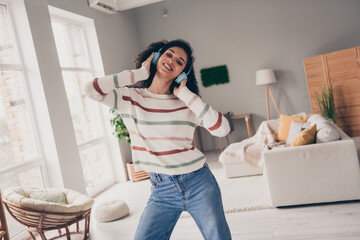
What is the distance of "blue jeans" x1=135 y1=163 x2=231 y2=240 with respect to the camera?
1451mm

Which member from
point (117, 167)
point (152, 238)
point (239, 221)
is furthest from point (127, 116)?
point (117, 167)

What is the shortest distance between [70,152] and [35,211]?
5.29 ft

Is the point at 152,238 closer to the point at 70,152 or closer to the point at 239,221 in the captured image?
the point at 239,221

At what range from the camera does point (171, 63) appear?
1.60 meters

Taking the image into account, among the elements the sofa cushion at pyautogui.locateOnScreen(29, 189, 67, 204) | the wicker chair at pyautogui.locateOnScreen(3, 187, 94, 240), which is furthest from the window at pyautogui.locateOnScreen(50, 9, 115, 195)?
the wicker chair at pyautogui.locateOnScreen(3, 187, 94, 240)

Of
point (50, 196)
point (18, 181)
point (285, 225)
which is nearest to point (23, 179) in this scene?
point (18, 181)

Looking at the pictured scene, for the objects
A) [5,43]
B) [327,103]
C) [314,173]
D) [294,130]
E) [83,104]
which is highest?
[5,43]

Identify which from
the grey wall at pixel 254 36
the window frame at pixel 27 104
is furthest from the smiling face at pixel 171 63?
the grey wall at pixel 254 36

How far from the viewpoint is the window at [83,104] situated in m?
5.07

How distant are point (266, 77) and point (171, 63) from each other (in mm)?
5256

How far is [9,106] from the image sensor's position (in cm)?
388

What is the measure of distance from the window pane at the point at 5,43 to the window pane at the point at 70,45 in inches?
36.7

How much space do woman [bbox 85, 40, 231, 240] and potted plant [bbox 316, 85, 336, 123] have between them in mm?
4990

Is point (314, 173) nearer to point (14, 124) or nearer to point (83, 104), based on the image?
point (14, 124)
